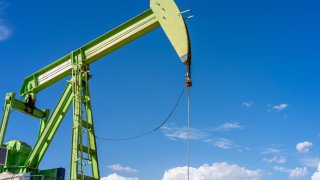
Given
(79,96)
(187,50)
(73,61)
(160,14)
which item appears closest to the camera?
(187,50)

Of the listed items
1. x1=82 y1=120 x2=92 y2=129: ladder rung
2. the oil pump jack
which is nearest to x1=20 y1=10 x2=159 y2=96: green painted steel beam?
the oil pump jack

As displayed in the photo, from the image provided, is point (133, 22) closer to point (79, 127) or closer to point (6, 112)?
point (79, 127)

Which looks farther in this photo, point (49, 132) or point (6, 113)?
point (6, 113)

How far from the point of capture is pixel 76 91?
1304 centimetres

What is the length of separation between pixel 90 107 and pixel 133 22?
10.3 feet

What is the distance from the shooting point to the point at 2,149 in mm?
13961

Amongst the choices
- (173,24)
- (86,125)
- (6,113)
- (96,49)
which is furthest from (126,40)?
(6,113)

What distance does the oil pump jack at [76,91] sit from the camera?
465 inches

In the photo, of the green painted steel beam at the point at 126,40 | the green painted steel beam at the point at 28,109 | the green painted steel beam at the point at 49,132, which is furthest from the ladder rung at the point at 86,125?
the green painted steel beam at the point at 28,109

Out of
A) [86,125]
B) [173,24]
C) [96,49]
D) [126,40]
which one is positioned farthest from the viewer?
[96,49]

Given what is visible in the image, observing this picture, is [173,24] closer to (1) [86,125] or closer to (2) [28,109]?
(1) [86,125]

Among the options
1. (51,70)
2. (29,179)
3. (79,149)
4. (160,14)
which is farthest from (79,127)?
(160,14)

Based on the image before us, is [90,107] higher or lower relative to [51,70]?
lower

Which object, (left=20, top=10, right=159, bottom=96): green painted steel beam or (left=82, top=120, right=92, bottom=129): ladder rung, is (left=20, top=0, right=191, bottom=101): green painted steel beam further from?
(left=82, top=120, right=92, bottom=129): ladder rung
